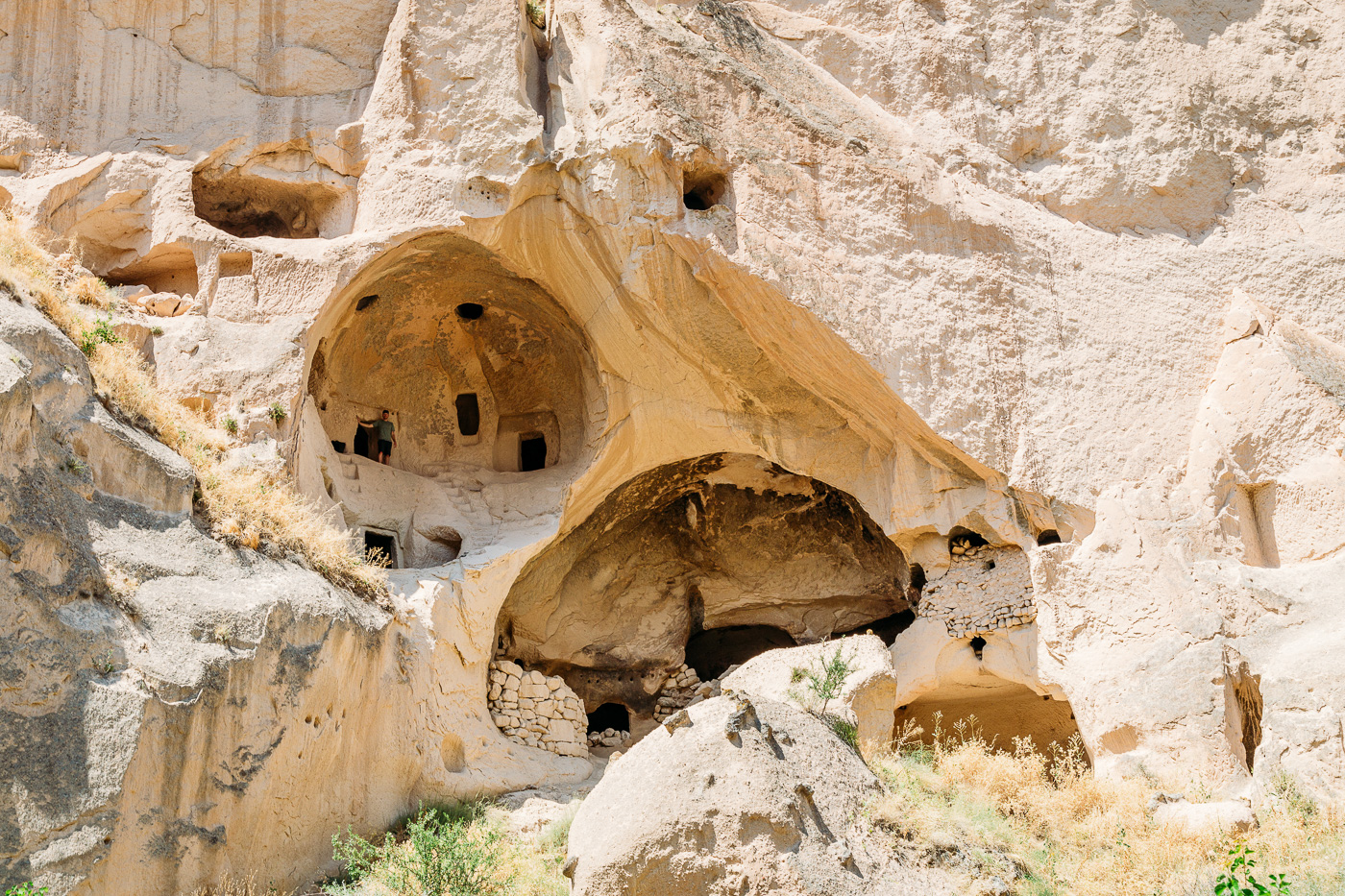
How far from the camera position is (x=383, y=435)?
1339 cm

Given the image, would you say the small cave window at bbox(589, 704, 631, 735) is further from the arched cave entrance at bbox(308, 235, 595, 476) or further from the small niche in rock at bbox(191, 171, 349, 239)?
the small niche in rock at bbox(191, 171, 349, 239)

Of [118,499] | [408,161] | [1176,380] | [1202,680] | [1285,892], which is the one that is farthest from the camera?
[408,161]

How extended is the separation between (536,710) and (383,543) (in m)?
2.39

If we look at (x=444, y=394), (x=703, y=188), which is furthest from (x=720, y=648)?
(x=703, y=188)

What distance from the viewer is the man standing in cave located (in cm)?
1332

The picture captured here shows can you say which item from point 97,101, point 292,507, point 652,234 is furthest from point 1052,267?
point 97,101

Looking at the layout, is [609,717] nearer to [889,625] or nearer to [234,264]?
[889,625]

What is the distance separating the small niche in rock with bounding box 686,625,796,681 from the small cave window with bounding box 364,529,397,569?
4308 mm

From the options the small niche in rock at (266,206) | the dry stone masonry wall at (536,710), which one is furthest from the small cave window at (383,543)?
the small niche in rock at (266,206)

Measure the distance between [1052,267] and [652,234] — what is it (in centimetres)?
386

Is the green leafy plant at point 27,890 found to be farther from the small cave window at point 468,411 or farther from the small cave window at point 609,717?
the small cave window at point 468,411

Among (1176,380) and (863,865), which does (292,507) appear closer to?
(863,865)

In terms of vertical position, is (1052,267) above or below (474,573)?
above

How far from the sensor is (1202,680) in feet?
30.8
